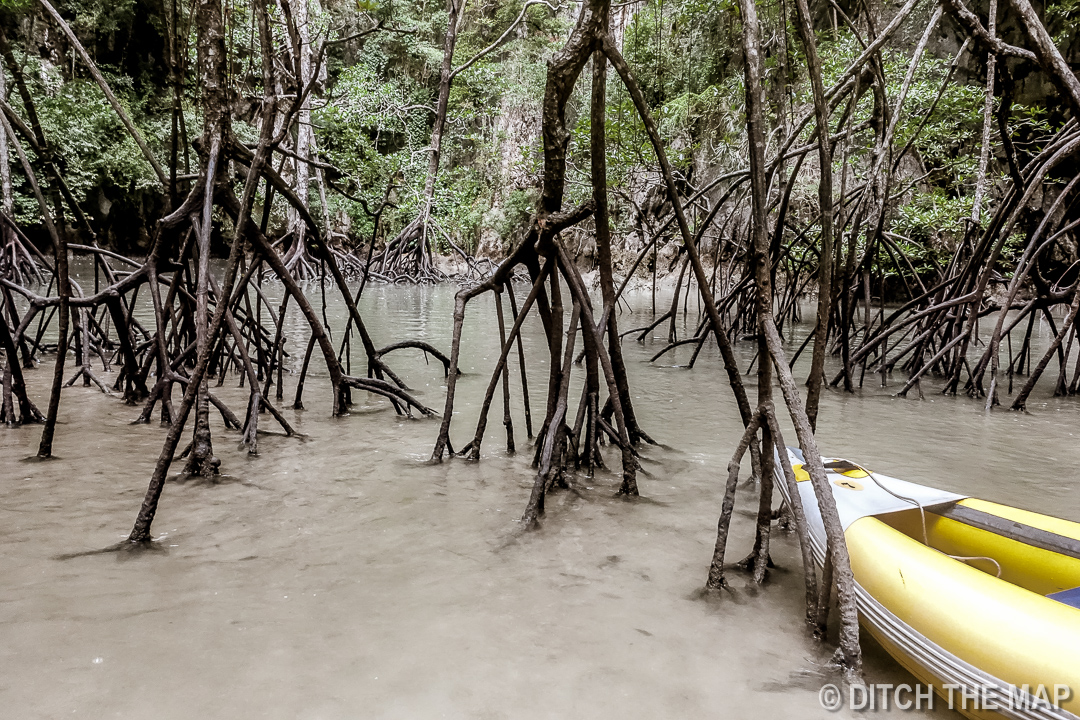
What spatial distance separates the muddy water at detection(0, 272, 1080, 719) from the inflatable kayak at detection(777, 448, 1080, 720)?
172 millimetres

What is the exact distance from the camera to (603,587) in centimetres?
180

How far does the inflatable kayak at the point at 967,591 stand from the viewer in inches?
43.6

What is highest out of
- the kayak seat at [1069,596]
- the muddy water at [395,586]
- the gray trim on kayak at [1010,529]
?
the gray trim on kayak at [1010,529]

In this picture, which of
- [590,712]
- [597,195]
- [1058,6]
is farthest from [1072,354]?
[590,712]

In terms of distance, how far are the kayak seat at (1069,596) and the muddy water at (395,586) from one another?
39cm

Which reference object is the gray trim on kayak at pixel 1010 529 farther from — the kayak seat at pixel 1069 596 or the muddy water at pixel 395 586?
the muddy water at pixel 395 586

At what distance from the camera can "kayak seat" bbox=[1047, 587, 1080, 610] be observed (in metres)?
1.38

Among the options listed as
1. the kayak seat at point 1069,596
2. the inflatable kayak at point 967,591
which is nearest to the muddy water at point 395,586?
the inflatable kayak at point 967,591

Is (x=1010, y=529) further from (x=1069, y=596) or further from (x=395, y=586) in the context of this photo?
(x=395, y=586)

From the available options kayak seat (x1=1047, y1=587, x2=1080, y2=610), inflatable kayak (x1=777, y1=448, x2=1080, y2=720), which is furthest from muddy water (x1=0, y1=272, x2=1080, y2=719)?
kayak seat (x1=1047, y1=587, x2=1080, y2=610)

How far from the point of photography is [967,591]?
1.25 meters

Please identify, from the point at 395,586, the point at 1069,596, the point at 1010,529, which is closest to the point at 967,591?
the point at 1069,596

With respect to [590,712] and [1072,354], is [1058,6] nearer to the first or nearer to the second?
[1072,354]

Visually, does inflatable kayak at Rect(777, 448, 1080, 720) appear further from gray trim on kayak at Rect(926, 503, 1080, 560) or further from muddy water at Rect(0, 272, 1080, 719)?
muddy water at Rect(0, 272, 1080, 719)
